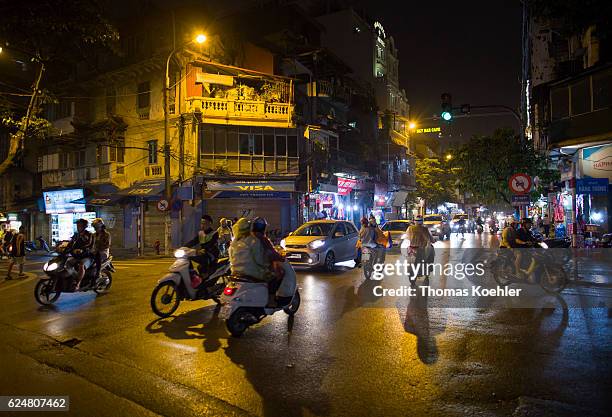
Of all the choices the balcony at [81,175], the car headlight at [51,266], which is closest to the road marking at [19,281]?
the car headlight at [51,266]

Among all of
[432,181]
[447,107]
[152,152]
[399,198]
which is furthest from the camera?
[432,181]

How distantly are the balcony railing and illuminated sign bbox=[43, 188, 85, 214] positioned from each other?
10022 mm

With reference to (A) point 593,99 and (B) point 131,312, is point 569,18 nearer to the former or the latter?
(B) point 131,312

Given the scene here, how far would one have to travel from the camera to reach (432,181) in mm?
58125

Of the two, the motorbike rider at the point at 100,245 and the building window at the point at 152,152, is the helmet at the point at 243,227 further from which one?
the building window at the point at 152,152

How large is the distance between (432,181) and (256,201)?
36.2 metres

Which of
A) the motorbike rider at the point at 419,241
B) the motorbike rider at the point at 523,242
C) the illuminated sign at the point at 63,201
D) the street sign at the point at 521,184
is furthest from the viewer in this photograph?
the illuminated sign at the point at 63,201

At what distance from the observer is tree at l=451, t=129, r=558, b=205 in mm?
23125

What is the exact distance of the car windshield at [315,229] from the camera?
15.3 meters

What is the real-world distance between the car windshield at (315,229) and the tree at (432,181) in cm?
4007

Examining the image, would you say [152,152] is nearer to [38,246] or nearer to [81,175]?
[81,175]

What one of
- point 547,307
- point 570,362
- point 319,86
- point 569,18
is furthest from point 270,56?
point 570,362

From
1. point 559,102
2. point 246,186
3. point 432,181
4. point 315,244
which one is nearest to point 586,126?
point 559,102

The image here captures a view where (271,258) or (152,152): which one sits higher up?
(152,152)
